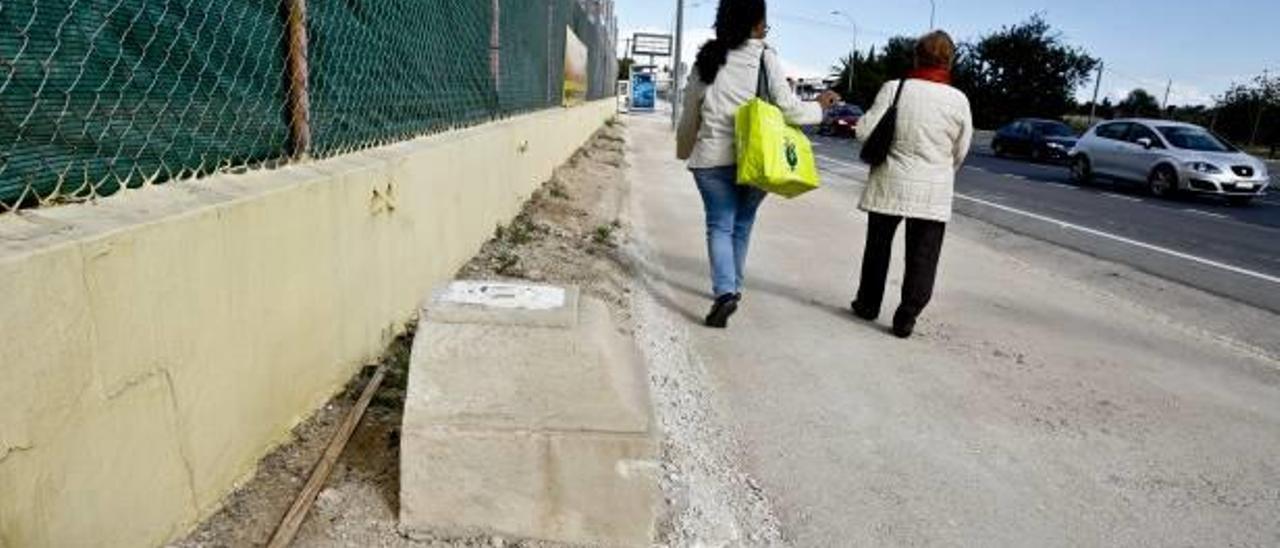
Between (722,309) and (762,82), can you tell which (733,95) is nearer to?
(762,82)

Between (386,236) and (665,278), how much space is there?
294cm

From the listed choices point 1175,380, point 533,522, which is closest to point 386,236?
point 533,522

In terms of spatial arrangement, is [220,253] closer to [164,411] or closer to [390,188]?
[164,411]

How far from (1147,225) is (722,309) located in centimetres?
1042

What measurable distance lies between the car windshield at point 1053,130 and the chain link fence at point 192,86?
87.1ft

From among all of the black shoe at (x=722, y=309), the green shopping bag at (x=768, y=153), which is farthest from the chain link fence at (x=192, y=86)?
the black shoe at (x=722, y=309)

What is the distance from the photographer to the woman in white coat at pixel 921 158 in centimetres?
525

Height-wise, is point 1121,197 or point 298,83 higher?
point 298,83

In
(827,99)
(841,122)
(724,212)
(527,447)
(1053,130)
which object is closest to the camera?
(527,447)

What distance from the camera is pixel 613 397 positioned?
275 centimetres

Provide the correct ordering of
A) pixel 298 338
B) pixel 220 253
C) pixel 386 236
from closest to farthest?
pixel 220 253
pixel 298 338
pixel 386 236

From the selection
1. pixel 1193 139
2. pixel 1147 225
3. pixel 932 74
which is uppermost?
pixel 932 74

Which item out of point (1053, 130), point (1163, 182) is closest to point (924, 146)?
point (1163, 182)

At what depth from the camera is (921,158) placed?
17.3 ft
